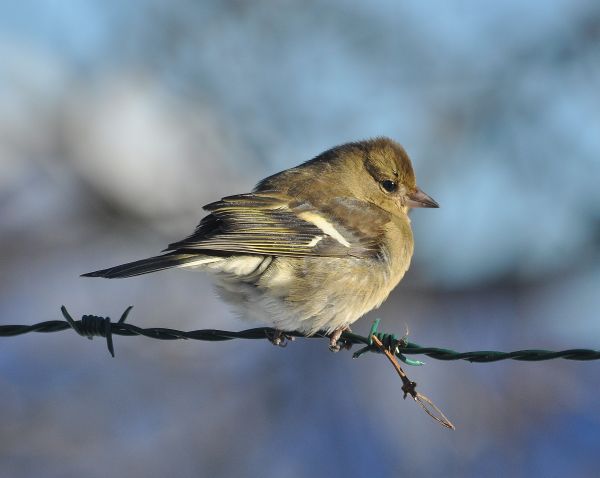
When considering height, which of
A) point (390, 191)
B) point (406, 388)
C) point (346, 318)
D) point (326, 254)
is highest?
point (390, 191)

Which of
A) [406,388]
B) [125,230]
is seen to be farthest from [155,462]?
[406,388]

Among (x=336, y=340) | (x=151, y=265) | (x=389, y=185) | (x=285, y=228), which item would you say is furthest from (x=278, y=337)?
(x=389, y=185)

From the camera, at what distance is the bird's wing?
4445 millimetres

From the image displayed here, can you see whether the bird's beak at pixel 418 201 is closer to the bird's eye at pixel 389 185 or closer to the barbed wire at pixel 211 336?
the bird's eye at pixel 389 185

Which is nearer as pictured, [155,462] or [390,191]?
[390,191]

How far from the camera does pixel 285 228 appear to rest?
475 centimetres

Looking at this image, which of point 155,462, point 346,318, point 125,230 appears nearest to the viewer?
point 346,318

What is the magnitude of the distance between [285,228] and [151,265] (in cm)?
96

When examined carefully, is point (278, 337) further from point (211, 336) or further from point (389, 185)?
point (389, 185)

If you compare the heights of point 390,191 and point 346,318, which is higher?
point 390,191

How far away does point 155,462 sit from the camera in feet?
25.2

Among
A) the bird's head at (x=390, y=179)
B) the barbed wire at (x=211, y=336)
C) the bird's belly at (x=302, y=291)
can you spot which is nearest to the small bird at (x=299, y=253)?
the bird's belly at (x=302, y=291)

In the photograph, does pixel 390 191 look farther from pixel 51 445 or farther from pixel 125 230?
pixel 125 230

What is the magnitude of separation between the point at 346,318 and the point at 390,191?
1239mm
